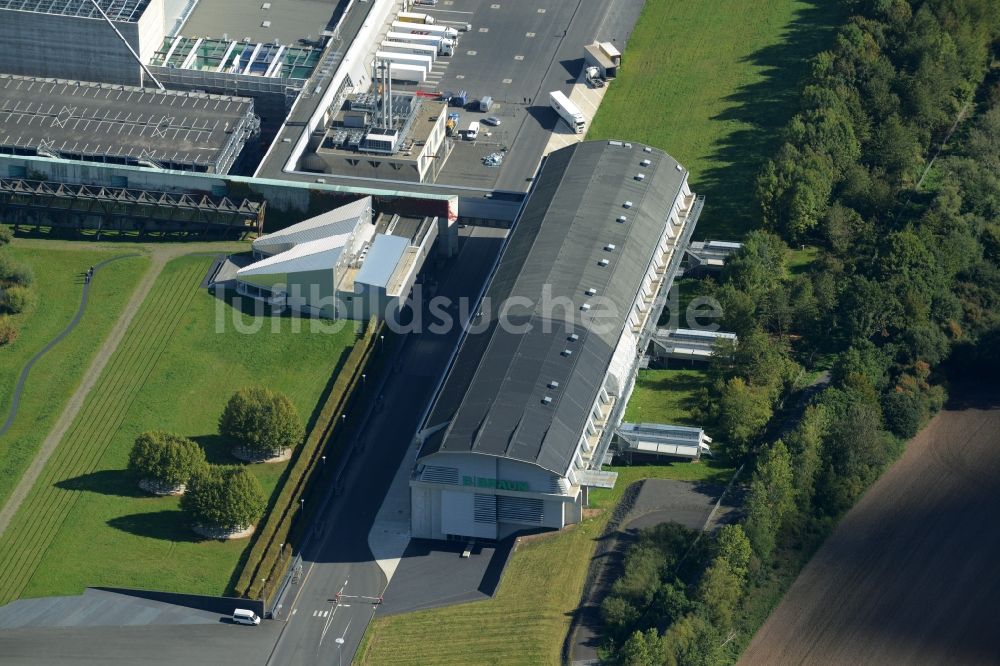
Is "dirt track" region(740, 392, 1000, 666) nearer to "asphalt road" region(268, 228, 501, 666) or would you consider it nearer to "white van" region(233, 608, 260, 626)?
"asphalt road" region(268, 228, 501, 666)

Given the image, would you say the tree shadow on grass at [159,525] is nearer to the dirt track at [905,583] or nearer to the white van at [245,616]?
the white van at [245,616]

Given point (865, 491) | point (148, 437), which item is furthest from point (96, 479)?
point (865, 491)

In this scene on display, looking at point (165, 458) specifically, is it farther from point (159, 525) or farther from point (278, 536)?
point (278, 536)

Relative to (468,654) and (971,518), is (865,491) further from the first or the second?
(468,654)

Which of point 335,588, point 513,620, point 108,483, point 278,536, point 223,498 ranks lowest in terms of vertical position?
point 108,483

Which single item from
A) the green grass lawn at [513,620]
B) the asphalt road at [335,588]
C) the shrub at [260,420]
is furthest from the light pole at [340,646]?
the shrub at [260,420]

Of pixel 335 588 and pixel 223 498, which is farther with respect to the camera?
pixel 335 588

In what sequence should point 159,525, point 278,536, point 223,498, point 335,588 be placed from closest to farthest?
point 223,498 → point 335,588 → point 278,536 → point 159,525

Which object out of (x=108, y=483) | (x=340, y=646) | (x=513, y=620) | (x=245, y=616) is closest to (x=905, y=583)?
(x=513, y=620)
